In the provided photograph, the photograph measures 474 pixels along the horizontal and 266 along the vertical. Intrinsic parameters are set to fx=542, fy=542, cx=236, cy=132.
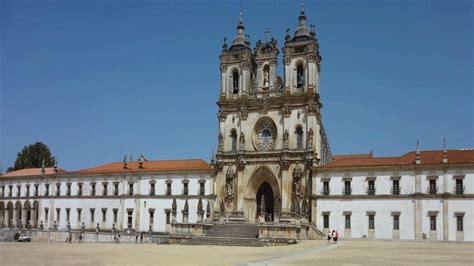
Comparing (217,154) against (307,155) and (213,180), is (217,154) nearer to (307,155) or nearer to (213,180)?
(213,180)

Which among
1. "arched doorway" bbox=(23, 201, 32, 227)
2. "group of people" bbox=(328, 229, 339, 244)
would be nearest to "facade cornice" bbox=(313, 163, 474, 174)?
"group of people" bbox=(328, 229, 339, 244)

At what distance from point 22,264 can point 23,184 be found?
58166mm

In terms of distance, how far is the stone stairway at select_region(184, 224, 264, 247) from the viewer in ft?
149

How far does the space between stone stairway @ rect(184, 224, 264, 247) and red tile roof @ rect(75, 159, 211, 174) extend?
10486mm

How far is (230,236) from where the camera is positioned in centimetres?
4934

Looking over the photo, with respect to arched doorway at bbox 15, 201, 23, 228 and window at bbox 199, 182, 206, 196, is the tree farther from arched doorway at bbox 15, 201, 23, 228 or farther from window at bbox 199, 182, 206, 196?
window at bbox 199, 182, 206, 196

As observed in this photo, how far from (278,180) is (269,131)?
574 cm

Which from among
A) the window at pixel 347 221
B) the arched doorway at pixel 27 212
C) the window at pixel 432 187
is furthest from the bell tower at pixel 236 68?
the arched doorway at pixel 27 212

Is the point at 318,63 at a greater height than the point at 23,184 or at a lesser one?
greater

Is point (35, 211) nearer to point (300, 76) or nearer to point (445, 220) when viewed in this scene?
point (300, 76)

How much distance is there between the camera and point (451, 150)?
53.6 metres

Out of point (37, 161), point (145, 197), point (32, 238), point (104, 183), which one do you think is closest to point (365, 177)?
point (145, 197)

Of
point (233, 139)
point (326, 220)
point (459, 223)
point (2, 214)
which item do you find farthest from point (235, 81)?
point (2, 214)

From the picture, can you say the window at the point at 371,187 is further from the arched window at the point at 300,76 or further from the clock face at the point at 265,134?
the arched window at the point at 300,76
